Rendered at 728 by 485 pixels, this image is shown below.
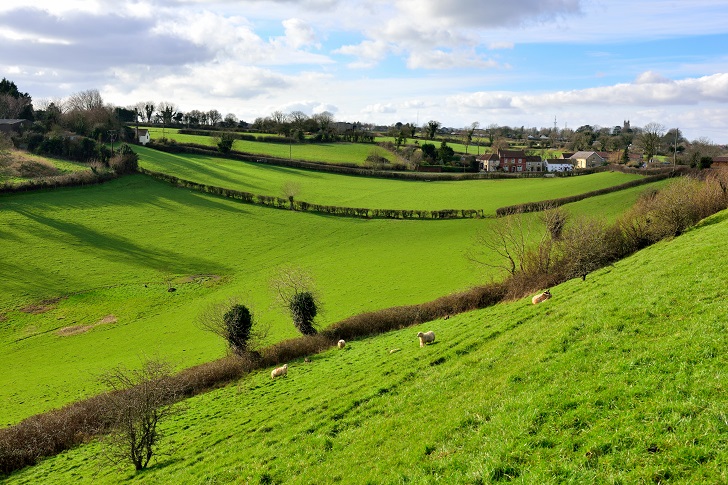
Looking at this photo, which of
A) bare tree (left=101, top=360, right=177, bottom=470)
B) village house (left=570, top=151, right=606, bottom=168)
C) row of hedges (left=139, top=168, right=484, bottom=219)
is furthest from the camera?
village house (left=570, top=151, right=606, bottom=168)

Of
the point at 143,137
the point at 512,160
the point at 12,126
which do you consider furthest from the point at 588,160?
the point at 12,126

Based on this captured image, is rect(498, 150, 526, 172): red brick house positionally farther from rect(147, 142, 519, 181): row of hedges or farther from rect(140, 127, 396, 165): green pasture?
rect(140, 127, 396, 165): green pasture

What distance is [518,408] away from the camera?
12.6 meters

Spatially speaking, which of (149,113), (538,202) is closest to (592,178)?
(538,202)

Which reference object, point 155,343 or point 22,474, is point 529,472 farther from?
point 155,343

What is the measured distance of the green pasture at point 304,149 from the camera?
129000 mm

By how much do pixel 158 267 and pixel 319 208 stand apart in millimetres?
30574

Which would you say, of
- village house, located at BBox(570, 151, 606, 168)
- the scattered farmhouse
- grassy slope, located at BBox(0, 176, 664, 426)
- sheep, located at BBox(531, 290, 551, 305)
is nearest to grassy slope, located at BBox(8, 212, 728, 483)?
sheep, located at BBox(531, 290, 551, 305)

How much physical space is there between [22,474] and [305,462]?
54.9ft

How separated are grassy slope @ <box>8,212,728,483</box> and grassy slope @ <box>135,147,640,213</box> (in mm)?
60511

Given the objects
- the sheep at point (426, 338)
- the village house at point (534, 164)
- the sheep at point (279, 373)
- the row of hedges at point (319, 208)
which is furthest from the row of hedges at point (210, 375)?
the village house at point (534, 164)

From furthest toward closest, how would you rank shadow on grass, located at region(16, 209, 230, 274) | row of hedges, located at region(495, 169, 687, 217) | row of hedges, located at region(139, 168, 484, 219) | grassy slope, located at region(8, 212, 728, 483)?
row of hedges, located at region(139, 168, 484, 219) → row of hedges, located at region(495, 169, 687, 217) → shadow on grass, located at region(16, 209, 230, 274) → grassy slope, located at region(8, 212, 728, 483)

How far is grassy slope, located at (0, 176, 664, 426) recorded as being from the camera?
38.3 m

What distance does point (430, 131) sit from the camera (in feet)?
558
